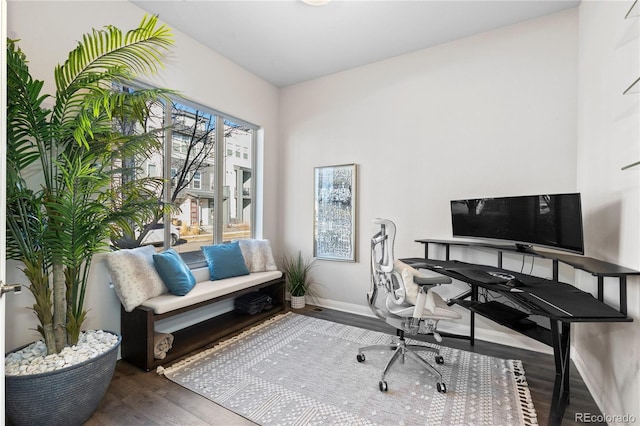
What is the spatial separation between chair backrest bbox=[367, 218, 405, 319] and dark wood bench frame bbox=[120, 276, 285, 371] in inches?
58.5

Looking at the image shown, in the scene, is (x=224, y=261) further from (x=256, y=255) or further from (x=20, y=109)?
(x=20, y=109)

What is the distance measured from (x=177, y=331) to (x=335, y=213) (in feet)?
7.22

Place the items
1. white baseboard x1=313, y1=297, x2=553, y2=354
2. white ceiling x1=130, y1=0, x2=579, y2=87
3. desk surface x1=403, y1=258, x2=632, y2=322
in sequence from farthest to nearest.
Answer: white baseboard x1=313, y1=297, x2=553, y2=354, white ceiling x1=130, y1=0, x2=579, y2=87, desk surface x1=403, y1=258, x2=632, y2=322

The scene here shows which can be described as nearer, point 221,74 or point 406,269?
point 406,269

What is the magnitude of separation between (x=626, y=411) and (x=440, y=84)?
9.60 ft

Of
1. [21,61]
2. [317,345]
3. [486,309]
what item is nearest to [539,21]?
[486,309]

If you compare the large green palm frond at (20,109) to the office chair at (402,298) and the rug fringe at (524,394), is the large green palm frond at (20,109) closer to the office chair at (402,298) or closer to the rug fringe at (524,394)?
the office chair at (402,298)

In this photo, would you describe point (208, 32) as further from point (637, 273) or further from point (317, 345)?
point (637, 273)

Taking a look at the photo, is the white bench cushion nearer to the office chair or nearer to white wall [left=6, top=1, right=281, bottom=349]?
white wall [left=6, top=1, right=281, bottom=349]

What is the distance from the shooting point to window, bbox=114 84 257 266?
298cm

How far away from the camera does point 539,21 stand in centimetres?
263

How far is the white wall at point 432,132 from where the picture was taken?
2.58 metres

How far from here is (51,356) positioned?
1.62m

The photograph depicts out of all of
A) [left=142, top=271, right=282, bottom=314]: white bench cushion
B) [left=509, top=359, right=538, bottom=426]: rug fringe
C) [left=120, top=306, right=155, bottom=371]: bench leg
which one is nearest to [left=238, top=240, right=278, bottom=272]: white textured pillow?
[left=142, top=271, right=282, bottom=314]: white bench cushion
